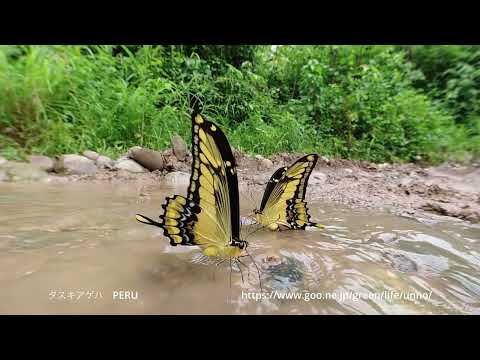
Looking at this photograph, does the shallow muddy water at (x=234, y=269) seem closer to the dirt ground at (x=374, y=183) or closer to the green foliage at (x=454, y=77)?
the dirt ground at (x=374, y=183)

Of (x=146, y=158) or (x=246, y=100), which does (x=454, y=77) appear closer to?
(x=246, y=100)

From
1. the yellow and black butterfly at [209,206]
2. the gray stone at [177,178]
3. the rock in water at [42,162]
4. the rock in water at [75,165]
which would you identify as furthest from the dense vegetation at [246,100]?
the yellow and black butterfly at [209,206]

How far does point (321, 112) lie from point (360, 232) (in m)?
4.13

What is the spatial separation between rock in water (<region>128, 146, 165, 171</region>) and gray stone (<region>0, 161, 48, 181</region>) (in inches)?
33.6

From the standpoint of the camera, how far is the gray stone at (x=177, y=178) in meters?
3.45

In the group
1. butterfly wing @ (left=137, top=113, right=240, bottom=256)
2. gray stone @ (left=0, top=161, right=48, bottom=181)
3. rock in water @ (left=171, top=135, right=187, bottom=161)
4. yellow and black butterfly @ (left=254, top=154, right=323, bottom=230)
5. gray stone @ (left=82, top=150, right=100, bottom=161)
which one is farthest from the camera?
rock in water @ (left=171, top=135, right=187, bottom=161)

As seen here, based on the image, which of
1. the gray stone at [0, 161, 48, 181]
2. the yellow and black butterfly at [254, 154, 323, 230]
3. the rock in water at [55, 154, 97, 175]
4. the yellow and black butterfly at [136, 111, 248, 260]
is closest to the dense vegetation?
the gray stone at [0, 161, 48, 181]

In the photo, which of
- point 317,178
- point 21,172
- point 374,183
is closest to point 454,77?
point 374,183

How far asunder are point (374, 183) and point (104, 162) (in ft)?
9.33

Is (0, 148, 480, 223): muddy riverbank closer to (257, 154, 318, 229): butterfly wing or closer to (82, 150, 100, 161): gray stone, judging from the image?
(82, 150, 100, 161): gray stone

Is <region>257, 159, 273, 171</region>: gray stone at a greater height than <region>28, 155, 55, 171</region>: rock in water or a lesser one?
greater

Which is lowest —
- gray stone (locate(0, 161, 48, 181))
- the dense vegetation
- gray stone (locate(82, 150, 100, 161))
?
gray stone (locate(0, 161, 48, 181))

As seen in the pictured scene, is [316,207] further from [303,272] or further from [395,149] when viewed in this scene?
[395,149]

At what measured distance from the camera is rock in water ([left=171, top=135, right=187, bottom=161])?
4.03 meters
